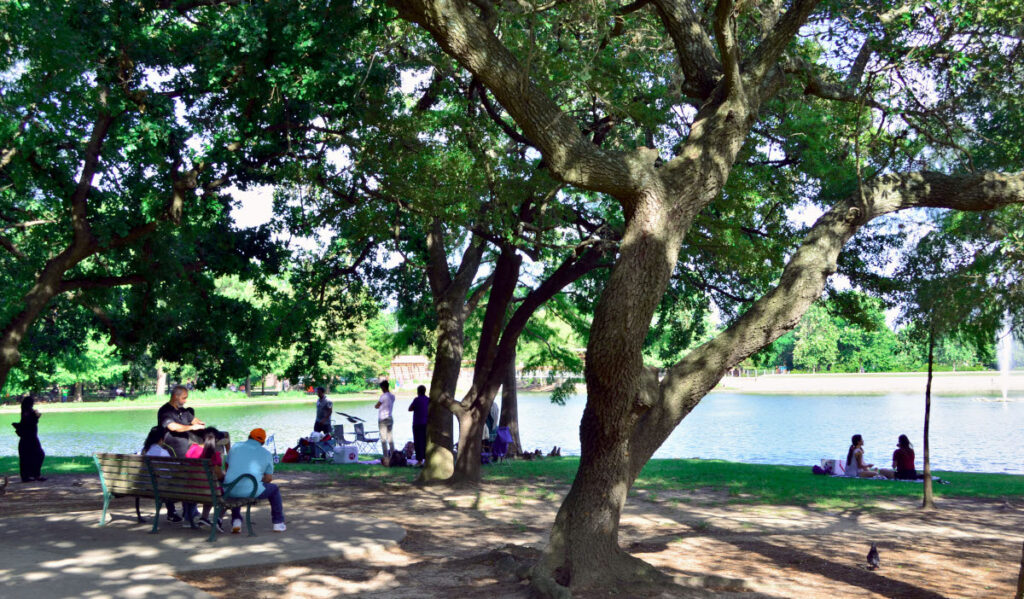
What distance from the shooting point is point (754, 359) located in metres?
17.6

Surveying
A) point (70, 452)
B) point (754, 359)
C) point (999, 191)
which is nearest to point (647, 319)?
point (999, 191)

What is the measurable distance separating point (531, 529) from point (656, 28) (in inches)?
284

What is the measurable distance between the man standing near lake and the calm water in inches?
666

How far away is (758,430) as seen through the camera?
3719cm

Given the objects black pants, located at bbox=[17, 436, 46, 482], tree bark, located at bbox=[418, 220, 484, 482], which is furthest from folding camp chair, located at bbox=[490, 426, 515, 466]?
black pants, located at bbox=[17, 436, 46, 482]

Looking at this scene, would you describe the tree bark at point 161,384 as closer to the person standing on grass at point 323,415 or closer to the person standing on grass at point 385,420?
the person standing on grass at point 323,415

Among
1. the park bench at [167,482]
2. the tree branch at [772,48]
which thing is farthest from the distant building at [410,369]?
the tree branch at [772,48]

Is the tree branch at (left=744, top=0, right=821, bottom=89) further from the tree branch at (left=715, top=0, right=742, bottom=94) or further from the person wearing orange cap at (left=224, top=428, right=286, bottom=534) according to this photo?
the person wearing orange cap at (left=224, top=428, right=286, bottom=534)

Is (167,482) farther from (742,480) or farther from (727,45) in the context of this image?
(742,480)

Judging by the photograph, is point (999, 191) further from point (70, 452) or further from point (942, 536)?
point (70, 452)

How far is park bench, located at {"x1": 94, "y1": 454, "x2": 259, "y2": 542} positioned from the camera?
339 inches

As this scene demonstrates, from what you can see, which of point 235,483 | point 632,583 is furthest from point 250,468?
point 632,583

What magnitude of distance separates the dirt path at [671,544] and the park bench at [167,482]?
4.49 feet

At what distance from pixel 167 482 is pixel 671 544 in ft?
17.0
